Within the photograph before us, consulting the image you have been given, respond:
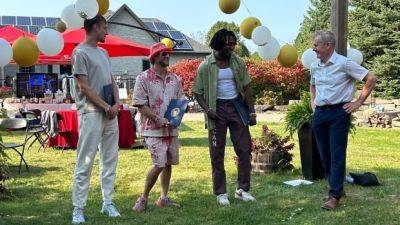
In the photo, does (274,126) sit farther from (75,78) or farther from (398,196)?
(75,78)

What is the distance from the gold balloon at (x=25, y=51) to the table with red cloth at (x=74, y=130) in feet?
16.3

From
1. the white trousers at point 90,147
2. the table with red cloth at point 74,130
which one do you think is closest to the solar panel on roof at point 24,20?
the table with red cloth at point 74,130

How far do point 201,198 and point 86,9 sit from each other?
239cm

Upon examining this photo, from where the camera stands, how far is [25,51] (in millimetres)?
5883

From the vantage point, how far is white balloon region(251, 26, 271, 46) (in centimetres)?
647

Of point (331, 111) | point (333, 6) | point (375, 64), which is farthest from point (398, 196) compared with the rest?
point (375, 64)

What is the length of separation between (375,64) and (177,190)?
22.4 metres

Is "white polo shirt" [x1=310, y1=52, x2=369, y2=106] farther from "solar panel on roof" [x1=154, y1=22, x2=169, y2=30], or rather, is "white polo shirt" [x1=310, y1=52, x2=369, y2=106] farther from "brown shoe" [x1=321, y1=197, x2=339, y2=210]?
"solar panel on roof" [x1=154, y1=22, x2=169, y2=30]

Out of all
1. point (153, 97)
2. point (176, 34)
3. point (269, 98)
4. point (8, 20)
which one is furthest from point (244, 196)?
point (176, 34)

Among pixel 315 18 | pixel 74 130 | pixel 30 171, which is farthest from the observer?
pixel 315 18

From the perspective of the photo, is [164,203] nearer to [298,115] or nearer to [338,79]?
[338,79]

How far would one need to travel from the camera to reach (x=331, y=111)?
5.44 m

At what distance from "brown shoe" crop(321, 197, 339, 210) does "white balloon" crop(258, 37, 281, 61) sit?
78.3 inches

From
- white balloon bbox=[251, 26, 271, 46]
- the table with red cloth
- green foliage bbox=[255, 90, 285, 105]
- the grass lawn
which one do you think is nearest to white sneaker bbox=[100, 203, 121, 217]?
the grass lawn
